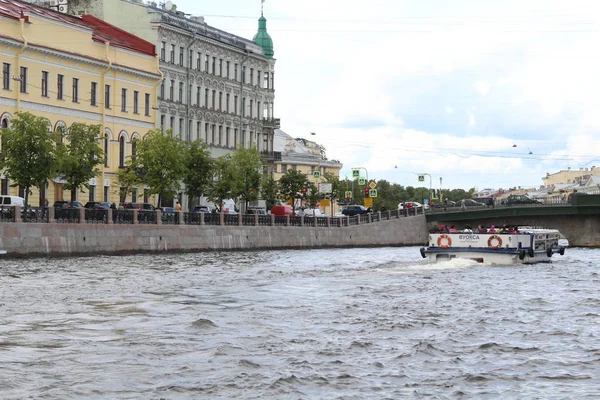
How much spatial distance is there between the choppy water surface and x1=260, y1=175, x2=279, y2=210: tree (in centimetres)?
4747

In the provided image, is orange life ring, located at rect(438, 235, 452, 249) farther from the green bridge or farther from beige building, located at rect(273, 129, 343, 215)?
beige building, located at rect(273, 129, 343, 215)

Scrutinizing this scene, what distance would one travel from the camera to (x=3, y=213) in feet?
146

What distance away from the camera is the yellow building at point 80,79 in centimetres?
5922

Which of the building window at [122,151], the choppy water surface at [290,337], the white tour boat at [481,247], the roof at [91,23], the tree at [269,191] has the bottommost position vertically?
the choppy water surface at [290,337]

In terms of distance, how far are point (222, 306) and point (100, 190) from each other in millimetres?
41348

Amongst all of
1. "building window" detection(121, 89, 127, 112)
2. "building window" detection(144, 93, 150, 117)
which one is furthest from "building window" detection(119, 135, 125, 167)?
"building window" detection(144, 93, 150, 117)

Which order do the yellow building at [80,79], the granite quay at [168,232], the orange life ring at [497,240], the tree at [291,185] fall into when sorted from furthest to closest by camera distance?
the tree at [291,185] < the yellow building at [80,79] < the orange life ring at [497,240] < the granite quay at [168,232]

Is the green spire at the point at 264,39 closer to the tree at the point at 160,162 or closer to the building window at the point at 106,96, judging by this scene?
the building window at the point at 106,96

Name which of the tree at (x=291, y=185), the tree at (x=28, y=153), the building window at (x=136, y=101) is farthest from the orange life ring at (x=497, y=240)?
the tree at (x=291, y=185)

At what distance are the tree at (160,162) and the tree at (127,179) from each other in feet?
1.93

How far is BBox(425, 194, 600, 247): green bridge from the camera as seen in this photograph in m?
81.8

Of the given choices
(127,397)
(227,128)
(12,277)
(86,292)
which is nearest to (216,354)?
(127,397)

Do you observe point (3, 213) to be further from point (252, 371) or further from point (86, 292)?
point (252, 371)

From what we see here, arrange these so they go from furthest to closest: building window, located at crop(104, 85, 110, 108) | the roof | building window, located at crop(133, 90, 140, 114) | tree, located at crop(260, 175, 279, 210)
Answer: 1. tree, located at crop(260, 175, 279, 210)
2. building window, located at crop(133, 90, 140, 114)
3. building window, located at crop(104, 85, 110, 108)
4. the roof
